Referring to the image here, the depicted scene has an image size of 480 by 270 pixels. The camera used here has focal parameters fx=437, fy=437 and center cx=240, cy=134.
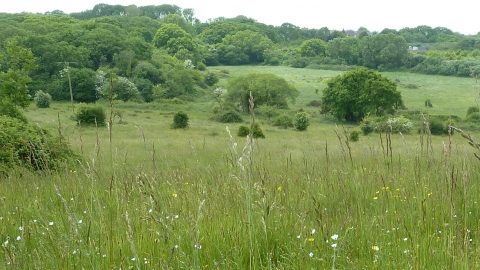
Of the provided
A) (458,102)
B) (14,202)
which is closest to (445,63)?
(458,102)

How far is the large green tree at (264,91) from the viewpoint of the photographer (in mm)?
64812

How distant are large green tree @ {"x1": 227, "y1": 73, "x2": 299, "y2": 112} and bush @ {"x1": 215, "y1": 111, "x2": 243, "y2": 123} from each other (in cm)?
1089

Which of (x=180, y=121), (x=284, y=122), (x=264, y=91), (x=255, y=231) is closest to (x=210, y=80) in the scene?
(x=264, y=91)

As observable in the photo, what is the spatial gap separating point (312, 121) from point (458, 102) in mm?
26718

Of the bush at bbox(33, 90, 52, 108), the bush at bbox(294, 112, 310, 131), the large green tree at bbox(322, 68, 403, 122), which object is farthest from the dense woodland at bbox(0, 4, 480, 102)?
the bush at bbox(294, 112, 310, 131)

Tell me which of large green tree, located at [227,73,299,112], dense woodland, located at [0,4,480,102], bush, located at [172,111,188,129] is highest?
dense woodland, located at [0,4,480,102]

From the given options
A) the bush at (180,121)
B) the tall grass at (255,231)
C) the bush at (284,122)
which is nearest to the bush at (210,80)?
the bush at (284,122)

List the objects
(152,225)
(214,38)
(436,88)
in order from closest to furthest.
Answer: (152,225)
(436,88)
(214,38)

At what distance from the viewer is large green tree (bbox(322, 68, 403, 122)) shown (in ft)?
187

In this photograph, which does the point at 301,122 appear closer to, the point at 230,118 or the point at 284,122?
the point at 284,122

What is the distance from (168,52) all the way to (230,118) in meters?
83.3

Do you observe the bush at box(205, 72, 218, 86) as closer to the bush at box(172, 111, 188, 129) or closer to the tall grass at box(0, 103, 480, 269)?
the bush at box(172, 111, 188, 129)

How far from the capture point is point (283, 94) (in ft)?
217

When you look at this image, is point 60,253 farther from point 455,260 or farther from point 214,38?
point 214,38
